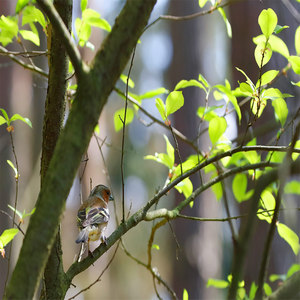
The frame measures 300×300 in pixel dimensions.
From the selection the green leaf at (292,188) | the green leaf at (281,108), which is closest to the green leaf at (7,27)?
the green leaf at (281,108)

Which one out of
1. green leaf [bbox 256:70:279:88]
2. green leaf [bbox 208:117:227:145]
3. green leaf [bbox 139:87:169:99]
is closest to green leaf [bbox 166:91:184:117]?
green leaf [bbox 208:117:227:145]

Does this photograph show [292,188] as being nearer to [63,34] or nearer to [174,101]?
[174,101]

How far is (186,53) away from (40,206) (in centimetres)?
632

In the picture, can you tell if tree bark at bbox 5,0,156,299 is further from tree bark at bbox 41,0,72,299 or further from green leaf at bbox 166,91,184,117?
green leaf at bbox 166,91,184,117

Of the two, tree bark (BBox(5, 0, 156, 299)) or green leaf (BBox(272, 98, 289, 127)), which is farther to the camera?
green leaf (BBox(272, 98, 289, 127))

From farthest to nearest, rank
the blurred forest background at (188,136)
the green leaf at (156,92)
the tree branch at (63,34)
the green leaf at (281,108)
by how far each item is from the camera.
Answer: the blurred forest background at (188,136) < the green leaf at (156,92) < the green leaf at (281,108) < the tree branch at (63,34)

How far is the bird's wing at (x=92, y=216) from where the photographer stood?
210cm

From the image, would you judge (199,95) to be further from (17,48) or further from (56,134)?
(56,134)

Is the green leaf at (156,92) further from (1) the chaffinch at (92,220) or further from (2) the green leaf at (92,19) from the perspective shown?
(1) the chaffinch at (92,220)

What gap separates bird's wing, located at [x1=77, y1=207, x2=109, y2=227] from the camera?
6.89 feet

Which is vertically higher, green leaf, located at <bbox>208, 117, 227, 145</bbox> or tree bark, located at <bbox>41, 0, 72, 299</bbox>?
green leaf, located at <bbox>208, 117, 227, 145</bbox>

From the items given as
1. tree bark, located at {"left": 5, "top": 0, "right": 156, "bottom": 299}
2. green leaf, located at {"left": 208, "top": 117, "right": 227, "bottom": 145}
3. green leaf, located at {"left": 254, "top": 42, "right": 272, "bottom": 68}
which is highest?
green leaf, located at {"left": 254, "top": 42, "right": 272, "bottom": 68}

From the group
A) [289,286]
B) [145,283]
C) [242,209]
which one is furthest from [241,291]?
[145,283]

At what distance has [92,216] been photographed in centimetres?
215
